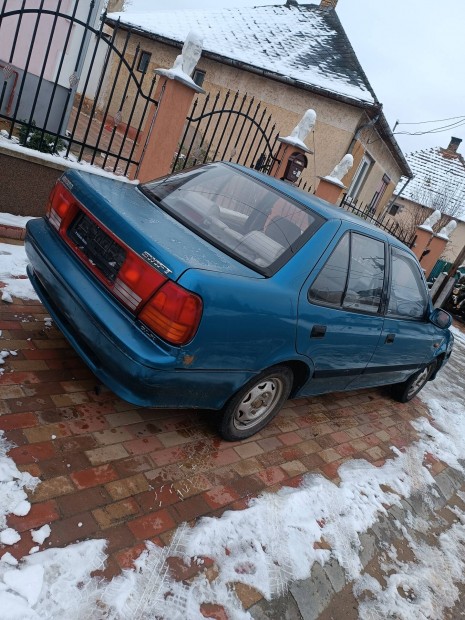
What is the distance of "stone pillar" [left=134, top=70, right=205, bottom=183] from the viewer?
498 cm

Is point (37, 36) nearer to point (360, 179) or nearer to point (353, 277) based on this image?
point (353, 277)

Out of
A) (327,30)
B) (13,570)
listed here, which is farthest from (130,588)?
(327,30)

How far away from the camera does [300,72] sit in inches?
520

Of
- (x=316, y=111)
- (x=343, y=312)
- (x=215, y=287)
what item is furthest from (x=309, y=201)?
(x=316, y=111)

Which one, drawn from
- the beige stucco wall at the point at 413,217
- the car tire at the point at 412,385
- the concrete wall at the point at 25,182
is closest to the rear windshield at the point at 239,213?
the concrete wall at the point at 25,182

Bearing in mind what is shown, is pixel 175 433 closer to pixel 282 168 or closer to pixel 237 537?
pixel 237 537

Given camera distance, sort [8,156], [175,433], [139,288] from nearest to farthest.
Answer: [139,288], [175,433], [8,156]

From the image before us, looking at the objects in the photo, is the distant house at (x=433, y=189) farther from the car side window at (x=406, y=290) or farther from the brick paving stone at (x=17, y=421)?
the brick paving stone at (x=17, y=421)

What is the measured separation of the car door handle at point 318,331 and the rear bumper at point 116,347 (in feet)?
1.80

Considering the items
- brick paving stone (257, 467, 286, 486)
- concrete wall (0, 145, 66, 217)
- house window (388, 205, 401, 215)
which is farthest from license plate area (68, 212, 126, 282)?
house window (388, 205, 401, 215)

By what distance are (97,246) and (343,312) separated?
5.46 ft

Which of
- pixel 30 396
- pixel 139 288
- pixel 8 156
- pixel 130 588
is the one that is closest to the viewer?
pixel 130 588

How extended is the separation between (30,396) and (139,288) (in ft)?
3.34

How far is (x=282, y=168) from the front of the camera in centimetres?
737
